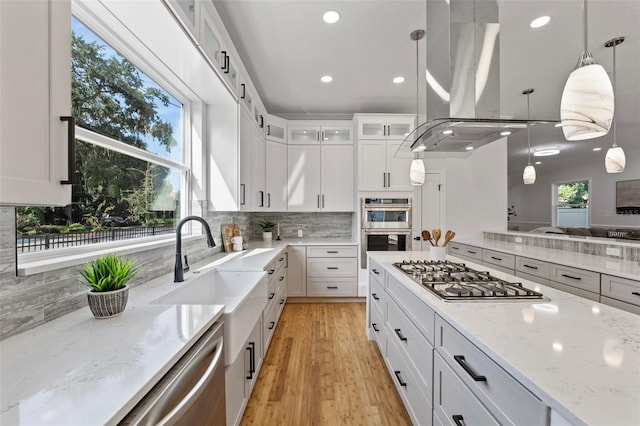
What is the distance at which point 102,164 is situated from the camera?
163 centimetres

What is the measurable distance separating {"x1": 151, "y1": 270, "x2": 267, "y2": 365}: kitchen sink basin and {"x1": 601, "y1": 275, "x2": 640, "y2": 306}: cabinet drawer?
2.65m

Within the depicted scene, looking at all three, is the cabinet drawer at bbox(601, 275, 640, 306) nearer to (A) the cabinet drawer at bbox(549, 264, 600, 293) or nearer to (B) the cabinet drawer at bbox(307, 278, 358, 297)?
(A) the cabinet drawer at bbox(549, 264, 600, 293)

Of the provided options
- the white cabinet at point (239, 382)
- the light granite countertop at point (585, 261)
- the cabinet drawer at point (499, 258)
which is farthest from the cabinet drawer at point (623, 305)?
the white cabinet at point (239, 382)

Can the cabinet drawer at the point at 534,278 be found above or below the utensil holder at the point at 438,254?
below

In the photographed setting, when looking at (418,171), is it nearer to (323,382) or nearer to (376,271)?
(376,271)

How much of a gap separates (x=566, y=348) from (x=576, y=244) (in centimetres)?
313

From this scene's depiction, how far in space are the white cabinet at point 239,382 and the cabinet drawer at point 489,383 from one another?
41.8 inches

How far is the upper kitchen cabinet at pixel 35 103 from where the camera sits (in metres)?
0.67

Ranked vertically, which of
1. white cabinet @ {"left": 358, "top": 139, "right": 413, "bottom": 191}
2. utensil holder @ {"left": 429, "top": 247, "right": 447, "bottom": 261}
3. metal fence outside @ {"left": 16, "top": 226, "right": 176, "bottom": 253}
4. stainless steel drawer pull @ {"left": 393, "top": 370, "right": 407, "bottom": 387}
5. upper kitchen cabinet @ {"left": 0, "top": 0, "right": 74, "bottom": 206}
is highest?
white cabinet @ {"left": 358, "top": 139, "right": 413, "bottom": 191}

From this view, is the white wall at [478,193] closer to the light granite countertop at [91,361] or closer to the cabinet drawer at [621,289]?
the cabinet drawer at [621,289]

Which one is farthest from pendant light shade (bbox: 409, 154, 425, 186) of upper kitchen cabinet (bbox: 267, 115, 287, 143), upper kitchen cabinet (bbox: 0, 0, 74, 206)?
upper kitchen cabinet (bbox: 0, 0, 74, 206)

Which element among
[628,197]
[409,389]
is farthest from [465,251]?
[628,197]

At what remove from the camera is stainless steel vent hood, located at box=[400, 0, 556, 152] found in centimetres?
173

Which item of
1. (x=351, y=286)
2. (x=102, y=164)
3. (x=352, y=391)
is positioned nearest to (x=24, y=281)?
(x=102, y=164)
